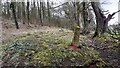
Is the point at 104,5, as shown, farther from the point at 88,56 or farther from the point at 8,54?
the point at 8,54

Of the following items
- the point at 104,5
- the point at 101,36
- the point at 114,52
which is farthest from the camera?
the point at 104,5

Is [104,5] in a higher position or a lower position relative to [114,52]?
higher

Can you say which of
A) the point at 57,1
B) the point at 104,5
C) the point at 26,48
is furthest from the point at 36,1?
the point at 26,48

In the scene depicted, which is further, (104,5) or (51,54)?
(104,5)

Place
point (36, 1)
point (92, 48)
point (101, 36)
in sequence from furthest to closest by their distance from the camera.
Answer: point (36, 1) < point (101, 36) < point (92, 48)

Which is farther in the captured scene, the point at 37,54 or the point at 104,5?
the point at 104,5

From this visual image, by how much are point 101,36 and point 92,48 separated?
2.08m

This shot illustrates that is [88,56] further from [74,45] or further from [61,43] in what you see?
[61,43]

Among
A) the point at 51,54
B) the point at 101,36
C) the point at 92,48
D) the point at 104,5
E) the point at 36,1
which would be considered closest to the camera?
the point at 51,54

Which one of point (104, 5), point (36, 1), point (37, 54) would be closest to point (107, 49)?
point (37, 54)

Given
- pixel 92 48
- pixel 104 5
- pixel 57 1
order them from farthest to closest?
1. pixel 57 1
2. pixel 104 5
3. pixel 92 48

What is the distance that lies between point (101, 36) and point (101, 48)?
6.27 feet

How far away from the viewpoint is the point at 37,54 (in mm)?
6918

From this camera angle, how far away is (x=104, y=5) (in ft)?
46.4
